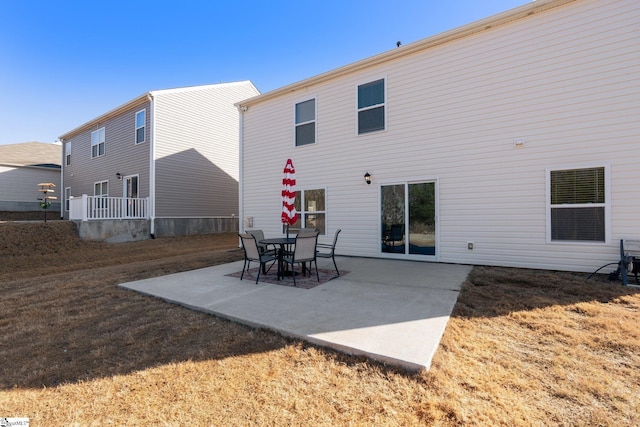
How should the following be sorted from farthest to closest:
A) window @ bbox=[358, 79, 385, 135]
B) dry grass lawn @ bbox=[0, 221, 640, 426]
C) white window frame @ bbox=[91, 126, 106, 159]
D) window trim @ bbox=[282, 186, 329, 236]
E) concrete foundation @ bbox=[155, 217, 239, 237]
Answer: white window frame @ bbox=[91, 126, 106, 159]
concrete foundation @ bbox=[155, 217, 239, 237]
window trim @ bbox=[282, 186, 329, 236]
window @ bbox=[358, 79, 385, 135]
dry grass lawn @ bbox=[0, 221, 640, 426]

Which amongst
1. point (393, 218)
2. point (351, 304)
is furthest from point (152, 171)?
point (351, 304)

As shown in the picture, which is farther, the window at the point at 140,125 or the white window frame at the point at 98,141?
the white window frame at the point at 98,141

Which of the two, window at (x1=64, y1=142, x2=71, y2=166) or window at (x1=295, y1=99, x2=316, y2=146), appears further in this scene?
window at (x1=64, y1=142, x2=71, y2=166)

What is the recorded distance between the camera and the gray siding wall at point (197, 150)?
517 inches

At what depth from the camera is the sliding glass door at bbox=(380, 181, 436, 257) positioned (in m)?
7.04

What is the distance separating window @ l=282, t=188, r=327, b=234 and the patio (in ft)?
9.02

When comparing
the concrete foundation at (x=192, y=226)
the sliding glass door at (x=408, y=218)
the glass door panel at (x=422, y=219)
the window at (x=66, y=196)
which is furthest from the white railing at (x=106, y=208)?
the glass door panel at (x=422, y=219)

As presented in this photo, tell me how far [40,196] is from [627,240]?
1086 inches

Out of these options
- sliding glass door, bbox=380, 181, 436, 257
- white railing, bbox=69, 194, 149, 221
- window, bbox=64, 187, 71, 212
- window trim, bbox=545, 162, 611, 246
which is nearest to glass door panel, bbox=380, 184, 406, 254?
sliding glass door, bbox=380, 181, 436, 257

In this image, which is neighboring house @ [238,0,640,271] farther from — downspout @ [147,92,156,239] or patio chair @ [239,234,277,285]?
downspout @ [147,92,156,239]

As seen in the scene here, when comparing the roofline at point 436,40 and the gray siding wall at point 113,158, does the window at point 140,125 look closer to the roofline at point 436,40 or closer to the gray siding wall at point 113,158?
the gray siding wall at point 113,158

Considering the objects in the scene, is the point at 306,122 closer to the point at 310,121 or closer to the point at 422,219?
the point at 310,121

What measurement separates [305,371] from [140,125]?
1489 cm

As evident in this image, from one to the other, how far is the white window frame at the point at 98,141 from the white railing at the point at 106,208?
5.02 meters
